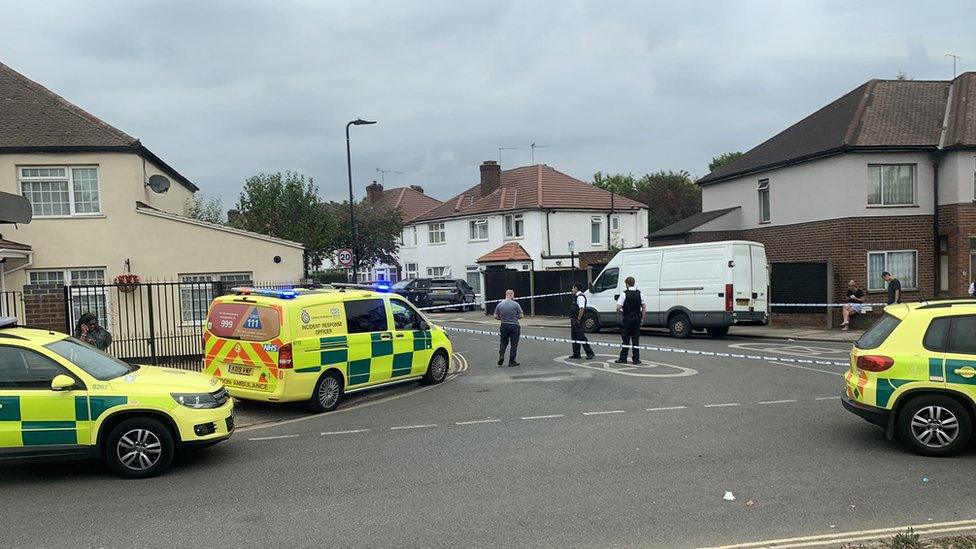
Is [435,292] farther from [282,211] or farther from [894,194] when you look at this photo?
[894,194]

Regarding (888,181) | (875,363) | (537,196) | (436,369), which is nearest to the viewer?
(875,363)

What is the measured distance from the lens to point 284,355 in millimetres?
9914

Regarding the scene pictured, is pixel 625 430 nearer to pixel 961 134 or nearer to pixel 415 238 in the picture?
pixel 961 134

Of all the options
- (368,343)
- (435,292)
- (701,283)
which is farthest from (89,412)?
(435,292)

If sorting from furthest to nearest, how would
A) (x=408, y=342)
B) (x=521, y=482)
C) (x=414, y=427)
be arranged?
(x=408, y=342), (x=414, y=427), (x=521, y=482)

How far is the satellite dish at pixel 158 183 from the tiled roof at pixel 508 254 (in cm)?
2196

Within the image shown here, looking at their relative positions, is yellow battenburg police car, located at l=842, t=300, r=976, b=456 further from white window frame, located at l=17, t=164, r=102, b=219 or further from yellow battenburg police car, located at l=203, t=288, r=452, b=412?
white window frame, located at l=17, t=164, r=102, b=219

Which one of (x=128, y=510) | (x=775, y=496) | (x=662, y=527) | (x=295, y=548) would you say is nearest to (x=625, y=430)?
(x=775, y=496)

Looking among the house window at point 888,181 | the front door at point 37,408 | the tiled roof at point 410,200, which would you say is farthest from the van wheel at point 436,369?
the tiled roof at point 410,200

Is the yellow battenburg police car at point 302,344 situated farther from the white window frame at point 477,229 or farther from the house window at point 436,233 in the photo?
the house window at point 436,233

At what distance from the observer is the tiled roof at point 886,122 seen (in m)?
21.3

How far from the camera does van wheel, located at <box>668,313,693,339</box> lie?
759 inches

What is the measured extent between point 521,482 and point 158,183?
48.3ft

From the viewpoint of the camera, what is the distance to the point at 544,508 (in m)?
5.95
